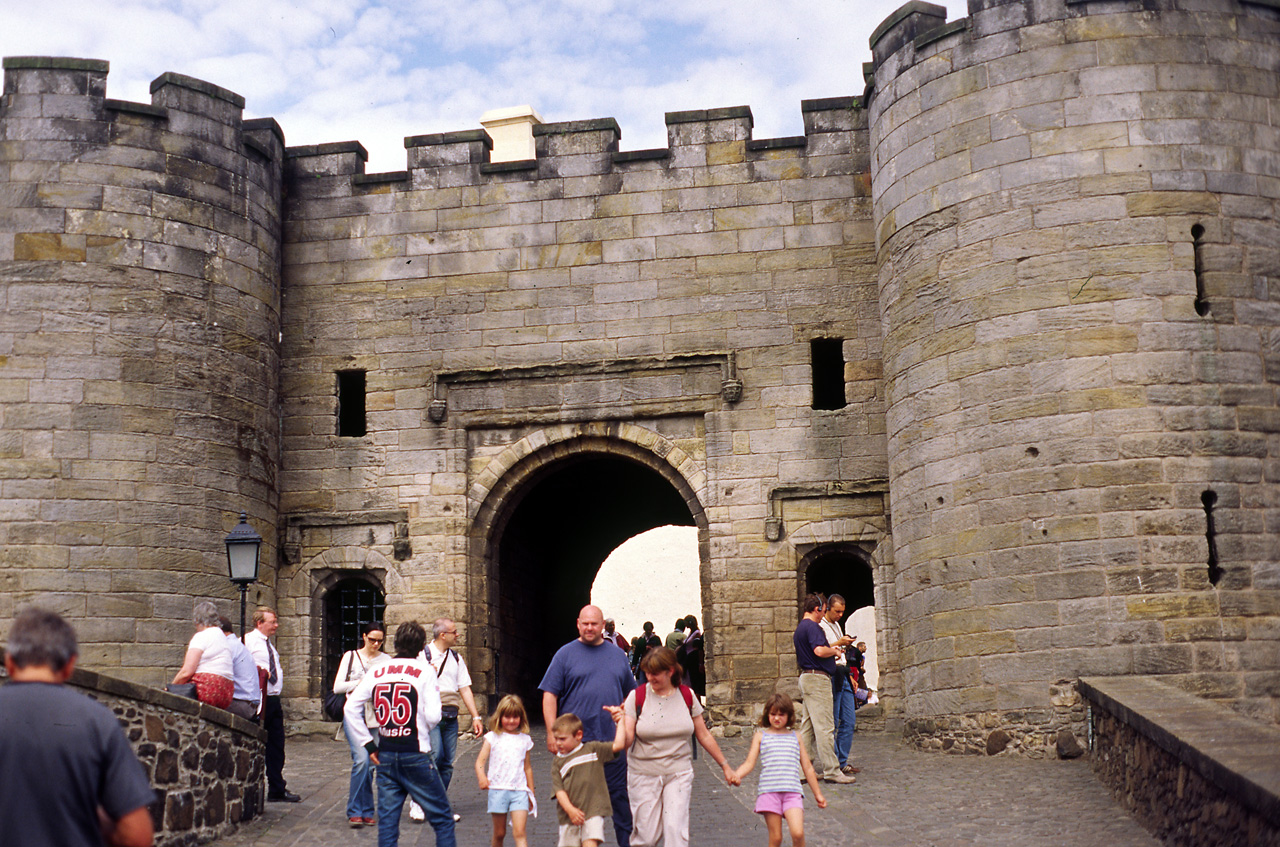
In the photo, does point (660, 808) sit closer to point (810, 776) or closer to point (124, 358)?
point (810, 776)

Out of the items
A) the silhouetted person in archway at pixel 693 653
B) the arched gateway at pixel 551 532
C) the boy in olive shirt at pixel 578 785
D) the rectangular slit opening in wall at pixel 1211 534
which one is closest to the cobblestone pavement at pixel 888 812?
the boy in olive shirt at pixel 578 785

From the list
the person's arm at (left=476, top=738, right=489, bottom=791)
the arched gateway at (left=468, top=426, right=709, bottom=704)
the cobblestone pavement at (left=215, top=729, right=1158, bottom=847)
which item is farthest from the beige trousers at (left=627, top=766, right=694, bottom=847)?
the arched gateway at (left=468, top=426, right=709, bottom=704)

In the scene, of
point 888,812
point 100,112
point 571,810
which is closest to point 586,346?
point 100,112

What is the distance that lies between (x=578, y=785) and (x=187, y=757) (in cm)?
267

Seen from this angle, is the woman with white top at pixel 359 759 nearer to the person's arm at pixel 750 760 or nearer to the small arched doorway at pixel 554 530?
the person's arm at pixel 750 760

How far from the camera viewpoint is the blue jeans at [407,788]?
289 inches

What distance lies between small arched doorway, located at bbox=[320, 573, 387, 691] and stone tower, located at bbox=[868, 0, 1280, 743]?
5857 millimetres

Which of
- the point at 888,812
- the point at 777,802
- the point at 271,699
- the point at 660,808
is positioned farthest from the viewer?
the point at 271,699

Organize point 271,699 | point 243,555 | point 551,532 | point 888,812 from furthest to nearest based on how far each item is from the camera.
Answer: point 551,532, point 243,555, point 271,699, point 888,812

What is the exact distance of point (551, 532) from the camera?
1905cm

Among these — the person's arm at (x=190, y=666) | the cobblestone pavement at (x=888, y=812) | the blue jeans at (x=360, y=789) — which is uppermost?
the person's arm at (x=190, y=666)

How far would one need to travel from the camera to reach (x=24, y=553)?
13.2m

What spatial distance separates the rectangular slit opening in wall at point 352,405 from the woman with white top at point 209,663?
22.0ft

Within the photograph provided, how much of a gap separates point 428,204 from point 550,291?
1755 mm
